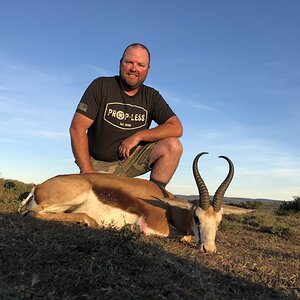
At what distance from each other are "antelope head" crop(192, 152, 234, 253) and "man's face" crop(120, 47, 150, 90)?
2224 millimetres

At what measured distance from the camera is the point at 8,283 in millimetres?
2750

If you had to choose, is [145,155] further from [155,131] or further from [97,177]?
[97,177]

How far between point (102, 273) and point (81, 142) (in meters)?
4.33

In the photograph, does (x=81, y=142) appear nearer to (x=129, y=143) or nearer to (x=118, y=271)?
(x=129, y=143)

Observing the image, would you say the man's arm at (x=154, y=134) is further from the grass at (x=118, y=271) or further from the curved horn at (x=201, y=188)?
the grass at (x=118, y=271)

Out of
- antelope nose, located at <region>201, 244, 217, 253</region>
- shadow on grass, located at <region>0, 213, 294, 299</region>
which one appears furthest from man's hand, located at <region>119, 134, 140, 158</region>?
shadow on grass, located at <region>0, 213, 294, 299</region>

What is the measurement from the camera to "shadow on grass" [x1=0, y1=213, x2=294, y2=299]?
8.95 feet

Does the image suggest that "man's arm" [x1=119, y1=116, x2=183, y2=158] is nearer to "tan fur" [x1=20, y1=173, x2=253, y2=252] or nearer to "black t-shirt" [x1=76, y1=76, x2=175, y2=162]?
"black t-shirt" [x1=76, y1=76, x2=175, y2=162]

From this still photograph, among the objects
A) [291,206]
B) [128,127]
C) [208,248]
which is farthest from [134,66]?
[291,206]

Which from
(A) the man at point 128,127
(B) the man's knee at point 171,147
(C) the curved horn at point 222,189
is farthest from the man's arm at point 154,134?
(C) the curved horn at point 222,189

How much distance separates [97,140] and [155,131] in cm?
108

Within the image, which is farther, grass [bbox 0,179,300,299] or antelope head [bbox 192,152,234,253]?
antelope head [bbox 192,152,234,253]

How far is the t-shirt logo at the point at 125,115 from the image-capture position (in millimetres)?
7402

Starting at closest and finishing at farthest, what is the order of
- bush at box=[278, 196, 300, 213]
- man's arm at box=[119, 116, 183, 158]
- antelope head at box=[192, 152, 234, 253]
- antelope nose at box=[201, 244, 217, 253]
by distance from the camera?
antelope nose at box=[201, 244, 217, 253]
antelope head at box=[192, 152, 234, 253]
man's arm at box=[119, 116, 183, 158]
bush at box=[278, 196, 300, 213]
